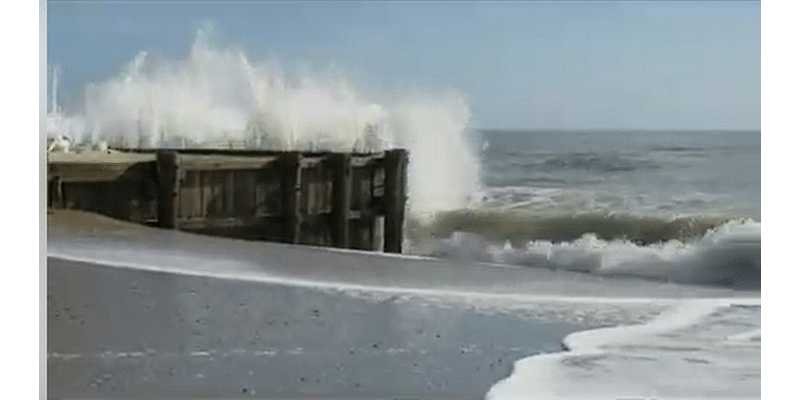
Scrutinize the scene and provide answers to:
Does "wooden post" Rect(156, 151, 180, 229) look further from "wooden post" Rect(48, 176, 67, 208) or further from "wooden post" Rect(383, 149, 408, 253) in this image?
"wooden post" Rect(383, 149, 408, 253)

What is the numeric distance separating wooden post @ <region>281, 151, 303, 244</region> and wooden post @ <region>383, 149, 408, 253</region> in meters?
0.24

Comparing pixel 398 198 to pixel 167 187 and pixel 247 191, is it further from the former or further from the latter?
pixel 167 187

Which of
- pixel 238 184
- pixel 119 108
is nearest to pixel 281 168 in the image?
pixel 238 184

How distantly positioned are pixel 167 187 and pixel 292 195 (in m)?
0.35

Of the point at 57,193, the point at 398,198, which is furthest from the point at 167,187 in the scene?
the point at 398,198

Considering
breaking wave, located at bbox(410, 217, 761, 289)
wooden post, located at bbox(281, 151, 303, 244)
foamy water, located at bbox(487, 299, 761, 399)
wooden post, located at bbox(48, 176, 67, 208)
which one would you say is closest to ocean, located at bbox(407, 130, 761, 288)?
breaking wave, located at bbox(410, 217, 761, 289)

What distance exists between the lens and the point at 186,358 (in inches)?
152

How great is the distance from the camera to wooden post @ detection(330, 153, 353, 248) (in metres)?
4.02

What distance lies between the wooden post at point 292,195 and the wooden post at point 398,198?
0.24 m

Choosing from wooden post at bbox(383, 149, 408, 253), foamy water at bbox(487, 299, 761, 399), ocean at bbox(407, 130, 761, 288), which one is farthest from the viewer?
wooden post at bbox(383, 149, 408, 253)

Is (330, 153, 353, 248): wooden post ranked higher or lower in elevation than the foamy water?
higher

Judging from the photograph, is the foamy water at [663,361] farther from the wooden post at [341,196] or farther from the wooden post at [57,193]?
the wooden post at [57,193]

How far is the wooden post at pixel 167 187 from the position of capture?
405cm

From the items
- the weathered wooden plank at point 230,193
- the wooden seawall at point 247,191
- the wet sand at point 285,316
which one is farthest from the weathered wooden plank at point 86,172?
the weathered wooden plank at point 230,193
